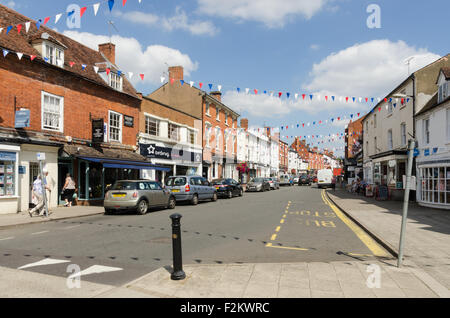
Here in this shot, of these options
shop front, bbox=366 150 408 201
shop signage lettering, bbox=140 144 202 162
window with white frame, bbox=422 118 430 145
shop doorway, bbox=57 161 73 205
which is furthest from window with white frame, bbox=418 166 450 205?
shop doorway, bbox=57 161 73 205

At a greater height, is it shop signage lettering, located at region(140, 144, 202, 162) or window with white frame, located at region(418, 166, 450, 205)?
shop signage lettering, located at region(140, 144, 202, 162)

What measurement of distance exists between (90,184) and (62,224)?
714 centimetres

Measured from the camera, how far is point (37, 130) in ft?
51.3

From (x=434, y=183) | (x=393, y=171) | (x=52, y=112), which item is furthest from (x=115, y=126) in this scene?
(x=393, y=171)

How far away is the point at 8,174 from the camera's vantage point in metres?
14.1

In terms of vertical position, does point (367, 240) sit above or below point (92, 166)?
below

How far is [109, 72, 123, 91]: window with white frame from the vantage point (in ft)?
68.3

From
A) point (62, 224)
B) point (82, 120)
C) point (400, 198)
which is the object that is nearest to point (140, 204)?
point (62, 224)

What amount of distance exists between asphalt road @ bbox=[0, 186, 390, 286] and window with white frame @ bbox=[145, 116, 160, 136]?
1277cm

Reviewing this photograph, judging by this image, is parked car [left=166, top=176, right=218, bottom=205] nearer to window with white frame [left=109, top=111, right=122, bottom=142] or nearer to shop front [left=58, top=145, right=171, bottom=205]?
shop front [left=58, top=145, right=171, bottom=205]

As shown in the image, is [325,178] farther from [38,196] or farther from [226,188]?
[38,196]

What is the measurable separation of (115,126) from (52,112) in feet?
15.2

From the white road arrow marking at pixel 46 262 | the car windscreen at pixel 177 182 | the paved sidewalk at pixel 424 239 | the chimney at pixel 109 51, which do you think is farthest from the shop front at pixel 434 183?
Result: the chimney at pixel 109 51
